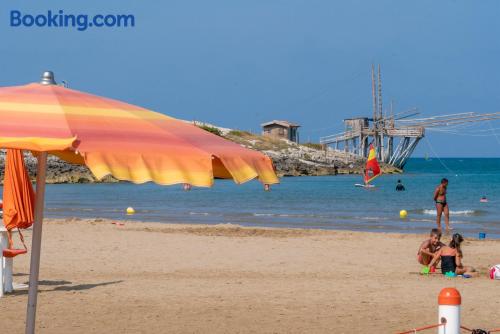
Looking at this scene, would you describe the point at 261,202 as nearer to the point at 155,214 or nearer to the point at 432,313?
the point at 155,214

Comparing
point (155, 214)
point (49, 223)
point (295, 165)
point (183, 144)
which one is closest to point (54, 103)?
point (183, 144)

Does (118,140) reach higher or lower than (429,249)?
higher

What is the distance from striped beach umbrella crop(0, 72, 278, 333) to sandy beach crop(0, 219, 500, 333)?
4069 mm

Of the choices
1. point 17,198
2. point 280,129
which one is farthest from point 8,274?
point 280,129

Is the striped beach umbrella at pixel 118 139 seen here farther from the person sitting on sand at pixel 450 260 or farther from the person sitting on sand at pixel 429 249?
the person sitting on sand at pixel 429 249

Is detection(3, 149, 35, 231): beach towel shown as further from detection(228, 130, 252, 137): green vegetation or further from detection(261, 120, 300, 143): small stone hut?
detection(261, 120, 300, 143): small stone hut

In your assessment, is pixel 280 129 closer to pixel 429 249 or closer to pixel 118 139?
pixel 429 249

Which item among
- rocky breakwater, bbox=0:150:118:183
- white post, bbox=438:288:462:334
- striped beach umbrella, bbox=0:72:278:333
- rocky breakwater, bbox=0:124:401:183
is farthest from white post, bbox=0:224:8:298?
rocky breakwater, bbox=0:124:401:183

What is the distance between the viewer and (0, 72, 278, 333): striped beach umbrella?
4.11m

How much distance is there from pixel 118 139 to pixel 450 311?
215 cm

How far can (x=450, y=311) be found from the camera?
4996 mm

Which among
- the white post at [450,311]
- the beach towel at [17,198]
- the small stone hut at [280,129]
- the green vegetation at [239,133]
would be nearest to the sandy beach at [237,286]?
the beach towel at [17,198]

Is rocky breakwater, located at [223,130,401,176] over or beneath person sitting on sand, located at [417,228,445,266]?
over

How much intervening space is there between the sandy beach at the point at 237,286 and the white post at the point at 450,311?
3575 millimetres
